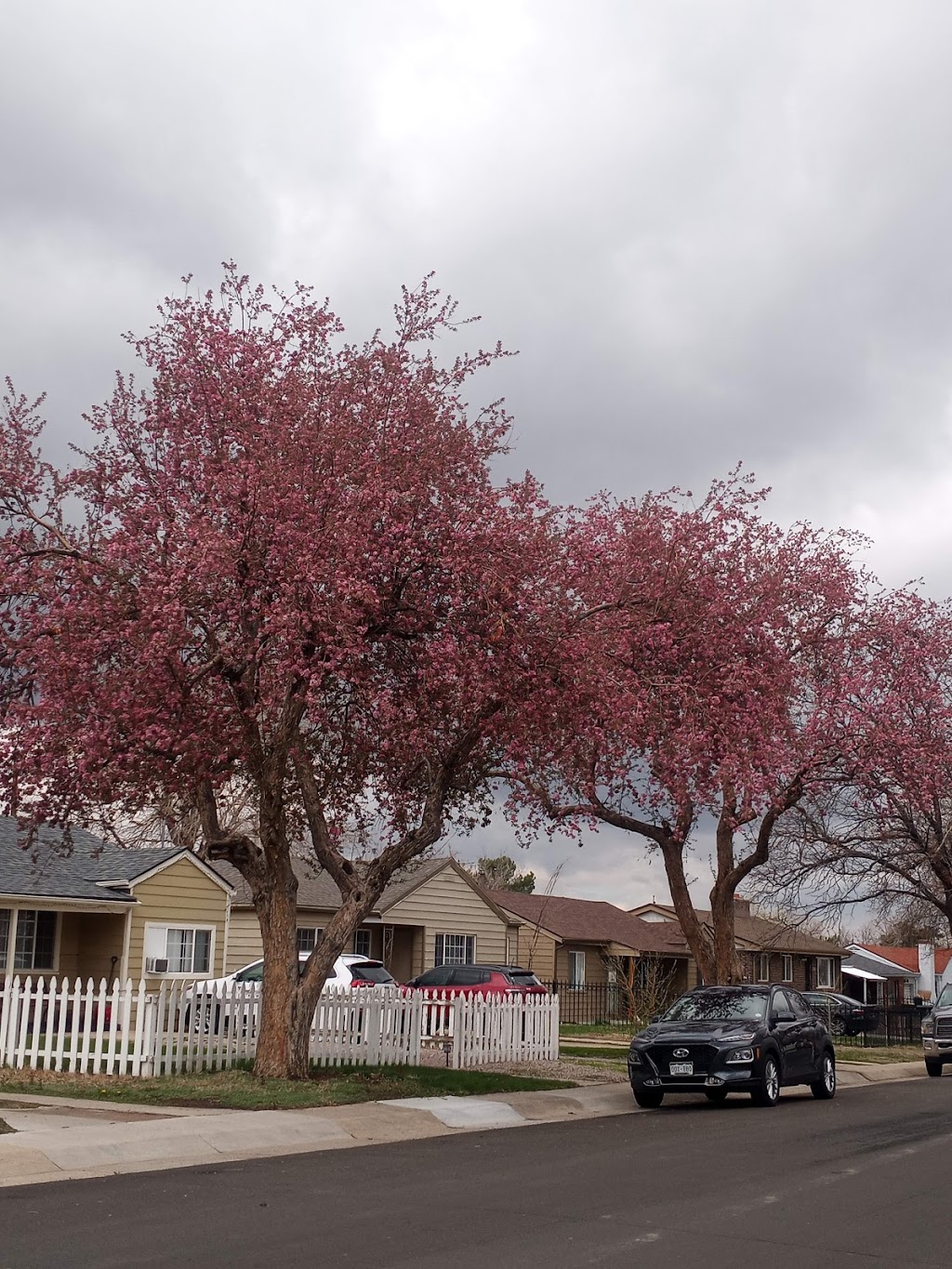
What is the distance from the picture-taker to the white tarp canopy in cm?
6756

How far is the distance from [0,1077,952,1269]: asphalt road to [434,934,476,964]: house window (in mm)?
25695

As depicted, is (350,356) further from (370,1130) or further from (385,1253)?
(385,1253)

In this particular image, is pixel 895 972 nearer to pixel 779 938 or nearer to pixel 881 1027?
pixel 779 938

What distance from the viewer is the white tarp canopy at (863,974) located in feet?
222

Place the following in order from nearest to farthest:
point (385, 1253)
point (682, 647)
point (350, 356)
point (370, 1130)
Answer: point (385, 1253) < point (370, 1130) < point (350, 356) < point (682, 647)

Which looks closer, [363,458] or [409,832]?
[363,458]

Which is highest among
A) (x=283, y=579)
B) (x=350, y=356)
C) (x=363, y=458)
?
(x=350, y=356)

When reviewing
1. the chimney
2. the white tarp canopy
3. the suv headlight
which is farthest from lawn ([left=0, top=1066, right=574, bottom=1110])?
the chimney

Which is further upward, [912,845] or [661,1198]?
[912,845]

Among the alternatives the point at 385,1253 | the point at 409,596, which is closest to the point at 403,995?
the point at 409,596

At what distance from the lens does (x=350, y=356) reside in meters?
17.0

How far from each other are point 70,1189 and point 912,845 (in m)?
26.7

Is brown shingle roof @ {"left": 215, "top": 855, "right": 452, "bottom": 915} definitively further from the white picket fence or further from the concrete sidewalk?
the concrete sidewalk

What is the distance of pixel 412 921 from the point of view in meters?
38.8
